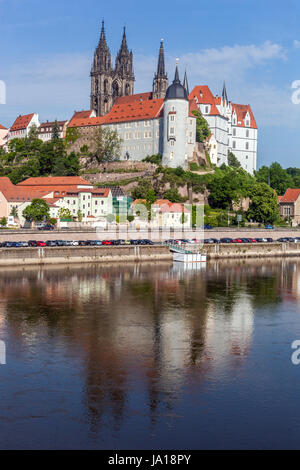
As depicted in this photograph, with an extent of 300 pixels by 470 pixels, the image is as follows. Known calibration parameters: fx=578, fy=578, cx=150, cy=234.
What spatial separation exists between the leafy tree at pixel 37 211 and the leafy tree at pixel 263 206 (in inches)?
1345

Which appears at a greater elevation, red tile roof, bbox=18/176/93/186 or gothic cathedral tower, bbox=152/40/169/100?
gothic cathedral tower, bbox=152/40/169/100

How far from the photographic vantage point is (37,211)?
76.6 m

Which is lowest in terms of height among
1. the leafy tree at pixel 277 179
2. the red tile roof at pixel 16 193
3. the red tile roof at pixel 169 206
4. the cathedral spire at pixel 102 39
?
the red tile roof at pixel 169 206

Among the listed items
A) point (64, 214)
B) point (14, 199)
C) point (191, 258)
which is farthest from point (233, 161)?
point (191, 258)

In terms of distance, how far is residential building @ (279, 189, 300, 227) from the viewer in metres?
102

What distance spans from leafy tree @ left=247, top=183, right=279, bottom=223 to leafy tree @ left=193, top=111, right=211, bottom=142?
19.6m

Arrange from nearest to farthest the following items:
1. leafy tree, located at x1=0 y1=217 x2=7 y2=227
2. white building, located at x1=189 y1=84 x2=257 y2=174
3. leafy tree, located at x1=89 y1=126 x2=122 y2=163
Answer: leafy tree, located at x1=0 y1=217 x2=7 y2=227 → leafy tree, located at x1=89 y1=126 x2=122 y2=163 → white building, located at x1=189 y1=84 x2=257 y2=174

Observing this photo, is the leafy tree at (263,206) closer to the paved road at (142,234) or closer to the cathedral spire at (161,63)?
the paved road at (142,234)

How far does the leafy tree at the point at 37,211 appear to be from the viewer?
7661 cm

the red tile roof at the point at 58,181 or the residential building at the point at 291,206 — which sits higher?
the red tile roof at the point at 58,181

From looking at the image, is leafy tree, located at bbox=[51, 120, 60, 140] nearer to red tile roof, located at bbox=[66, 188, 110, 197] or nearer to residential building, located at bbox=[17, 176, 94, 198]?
residential building, located at bbox=[17, 176, 94, 198]

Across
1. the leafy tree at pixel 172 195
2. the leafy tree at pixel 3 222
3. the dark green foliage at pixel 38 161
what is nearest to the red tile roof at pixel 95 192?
the leafy tree at pixel 172 195

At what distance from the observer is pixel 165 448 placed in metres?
19.5

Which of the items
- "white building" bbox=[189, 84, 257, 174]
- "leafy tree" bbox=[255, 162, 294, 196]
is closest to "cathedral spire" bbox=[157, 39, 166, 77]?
"white building" bbox=[189, 84, 257, 174]
